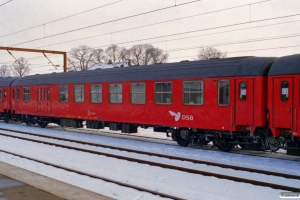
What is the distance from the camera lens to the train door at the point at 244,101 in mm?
13383

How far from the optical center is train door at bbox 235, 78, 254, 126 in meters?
13.4

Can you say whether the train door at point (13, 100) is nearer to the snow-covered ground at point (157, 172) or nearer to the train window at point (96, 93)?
the train window at point (96, 93)

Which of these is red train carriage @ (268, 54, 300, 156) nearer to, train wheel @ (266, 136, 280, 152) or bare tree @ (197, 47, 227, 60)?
train wheel @ (266, 136, 280, 152)

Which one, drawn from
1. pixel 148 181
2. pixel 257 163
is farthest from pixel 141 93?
pixel 148 181

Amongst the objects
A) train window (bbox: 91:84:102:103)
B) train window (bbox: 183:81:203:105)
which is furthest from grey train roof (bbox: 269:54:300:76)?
train window (bbox: 91:84:102:103)

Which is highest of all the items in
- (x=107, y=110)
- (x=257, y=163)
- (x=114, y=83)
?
(x=114, y=83)

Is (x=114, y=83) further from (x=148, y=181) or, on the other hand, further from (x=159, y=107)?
(x=148, y=181)

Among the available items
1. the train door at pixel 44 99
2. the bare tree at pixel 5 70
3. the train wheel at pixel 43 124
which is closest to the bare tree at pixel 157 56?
the bare tree at pixel 5 70

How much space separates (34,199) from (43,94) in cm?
1935

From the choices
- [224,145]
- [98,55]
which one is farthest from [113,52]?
[224,145]

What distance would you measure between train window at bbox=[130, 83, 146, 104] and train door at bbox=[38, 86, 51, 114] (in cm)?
870

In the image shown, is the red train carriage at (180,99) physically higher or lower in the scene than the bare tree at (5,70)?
lower

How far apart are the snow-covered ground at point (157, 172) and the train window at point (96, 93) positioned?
518 cm

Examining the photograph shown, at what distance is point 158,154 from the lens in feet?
44.4
